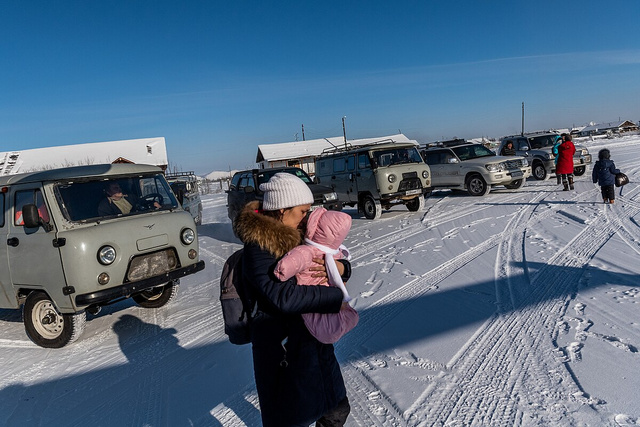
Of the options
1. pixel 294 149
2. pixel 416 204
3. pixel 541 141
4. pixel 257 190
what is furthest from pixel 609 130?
pixel 257 190

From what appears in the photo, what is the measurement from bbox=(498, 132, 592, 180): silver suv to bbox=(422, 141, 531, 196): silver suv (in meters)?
2.02

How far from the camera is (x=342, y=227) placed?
7.47ft

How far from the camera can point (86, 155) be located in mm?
39594

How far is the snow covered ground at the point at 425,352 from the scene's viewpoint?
10.9 feet

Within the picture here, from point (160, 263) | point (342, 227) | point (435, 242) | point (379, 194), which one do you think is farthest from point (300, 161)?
point (342, 227)

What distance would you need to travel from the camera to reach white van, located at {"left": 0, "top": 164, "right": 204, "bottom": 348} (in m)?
5.01

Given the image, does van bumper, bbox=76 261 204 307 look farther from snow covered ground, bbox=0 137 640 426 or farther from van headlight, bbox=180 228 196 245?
snow covered ground, bbox=0 137 640 426

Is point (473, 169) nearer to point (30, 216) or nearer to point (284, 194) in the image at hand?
point (30, 216)

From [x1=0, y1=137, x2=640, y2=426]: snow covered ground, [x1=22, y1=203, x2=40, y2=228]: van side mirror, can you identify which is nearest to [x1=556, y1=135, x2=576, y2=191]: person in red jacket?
[x1=0, y1=137, x2=640, y2=426]: snow covered ground

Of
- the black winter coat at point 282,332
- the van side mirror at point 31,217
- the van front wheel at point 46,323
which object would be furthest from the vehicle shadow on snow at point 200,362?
the van side mirror at point 31,217

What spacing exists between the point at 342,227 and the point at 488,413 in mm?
1937

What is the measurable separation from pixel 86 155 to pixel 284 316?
4306 centimetres

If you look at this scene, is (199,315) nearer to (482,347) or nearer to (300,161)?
(482,347)

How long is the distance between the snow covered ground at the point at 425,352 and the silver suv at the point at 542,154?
10.2 m
